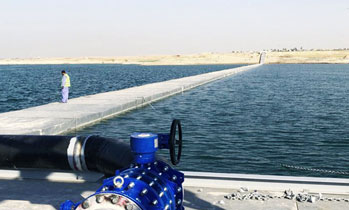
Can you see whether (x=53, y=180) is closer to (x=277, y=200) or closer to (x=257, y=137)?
(x=277, y=200)

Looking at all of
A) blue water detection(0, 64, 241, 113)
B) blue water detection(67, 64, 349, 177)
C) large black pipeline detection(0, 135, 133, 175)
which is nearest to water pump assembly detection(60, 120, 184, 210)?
large black pipeline detection(0, 135, 133, 175)

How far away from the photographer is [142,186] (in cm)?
418

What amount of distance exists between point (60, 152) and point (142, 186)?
381 cm

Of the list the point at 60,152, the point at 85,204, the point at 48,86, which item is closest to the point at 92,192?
the point at 60,152

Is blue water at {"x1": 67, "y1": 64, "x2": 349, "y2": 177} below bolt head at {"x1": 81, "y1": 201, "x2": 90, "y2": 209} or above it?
below

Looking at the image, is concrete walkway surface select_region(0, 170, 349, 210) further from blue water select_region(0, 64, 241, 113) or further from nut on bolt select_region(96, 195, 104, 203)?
blue water select_region(0, 64, 241, 113)

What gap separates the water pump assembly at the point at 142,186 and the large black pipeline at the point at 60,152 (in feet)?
7.62

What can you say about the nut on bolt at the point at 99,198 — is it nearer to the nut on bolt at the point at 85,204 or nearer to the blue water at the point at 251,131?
the nut on bolt at the point at 85,204

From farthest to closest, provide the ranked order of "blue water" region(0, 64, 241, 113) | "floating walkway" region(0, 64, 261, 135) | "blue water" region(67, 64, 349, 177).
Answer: "blue water" region(0, 64, 241, 113), "floating walkway" region(0, 64, 261, 135), "blue water" region(67, 64, 349, 177)

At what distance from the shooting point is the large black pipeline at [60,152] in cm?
736

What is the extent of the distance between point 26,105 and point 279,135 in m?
24.1

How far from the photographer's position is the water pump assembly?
4.00 meters

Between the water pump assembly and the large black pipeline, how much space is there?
232cm

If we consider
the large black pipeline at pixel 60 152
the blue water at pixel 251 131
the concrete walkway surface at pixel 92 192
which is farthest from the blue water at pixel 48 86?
the concrete walkway surface at pixel 92 192
